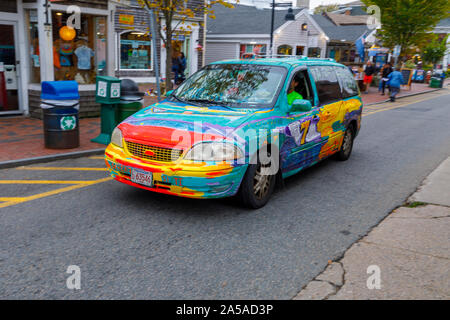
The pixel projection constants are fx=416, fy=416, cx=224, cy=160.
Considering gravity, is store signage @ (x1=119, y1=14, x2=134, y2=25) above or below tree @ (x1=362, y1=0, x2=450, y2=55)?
below

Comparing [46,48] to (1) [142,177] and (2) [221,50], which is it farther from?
(2) [221,50]

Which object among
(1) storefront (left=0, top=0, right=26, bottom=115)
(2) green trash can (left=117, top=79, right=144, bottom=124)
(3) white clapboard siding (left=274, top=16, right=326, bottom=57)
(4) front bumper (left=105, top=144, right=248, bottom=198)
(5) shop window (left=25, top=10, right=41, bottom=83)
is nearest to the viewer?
(4) front bumper (left=105, top=144, right=248, bottom=198)

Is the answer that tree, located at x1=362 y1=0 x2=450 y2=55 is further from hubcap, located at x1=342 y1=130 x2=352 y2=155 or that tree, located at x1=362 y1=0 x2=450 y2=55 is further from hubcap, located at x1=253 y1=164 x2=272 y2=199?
hubcap, located at x1=253 y1=164 x2=272 y2=199

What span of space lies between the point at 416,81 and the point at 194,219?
125 feet

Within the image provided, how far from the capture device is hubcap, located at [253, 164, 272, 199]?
498cm

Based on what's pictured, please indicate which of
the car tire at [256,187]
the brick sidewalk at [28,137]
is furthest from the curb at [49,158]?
the car tire at [256,187]

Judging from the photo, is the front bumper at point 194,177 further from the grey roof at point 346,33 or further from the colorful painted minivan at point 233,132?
the grey roof at point 346,33

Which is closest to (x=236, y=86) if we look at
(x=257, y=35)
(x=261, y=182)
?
(x=261, y=182)

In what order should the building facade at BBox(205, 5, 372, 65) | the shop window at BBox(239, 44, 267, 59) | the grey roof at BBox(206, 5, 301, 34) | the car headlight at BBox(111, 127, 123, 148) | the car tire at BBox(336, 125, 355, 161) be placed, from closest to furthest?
the car headlight at BBox(111, 127, 123, 148)
the car tire at BBox(336, 125, 355, 161)
the shop window at BBox(239, 44, 267, 59)
the building facade at BBox(205, 5, 372, 65)
the grey roof at BBox(206, 5, 301, 34)

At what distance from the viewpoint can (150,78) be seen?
2180cm

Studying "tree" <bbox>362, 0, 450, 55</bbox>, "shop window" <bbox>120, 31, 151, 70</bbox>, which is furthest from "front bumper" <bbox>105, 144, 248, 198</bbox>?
"tree" <bbox>362, 0, 450, 55</bbox>

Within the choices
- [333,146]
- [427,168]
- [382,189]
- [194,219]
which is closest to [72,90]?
[194,219]

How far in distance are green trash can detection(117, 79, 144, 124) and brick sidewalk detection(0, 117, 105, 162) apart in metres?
0.78

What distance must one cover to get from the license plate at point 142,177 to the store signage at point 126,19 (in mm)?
17528
